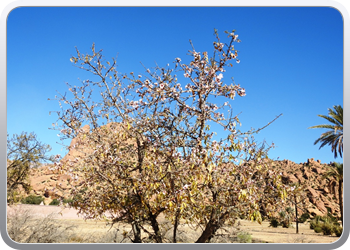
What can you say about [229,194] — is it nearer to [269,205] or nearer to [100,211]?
[269,205]

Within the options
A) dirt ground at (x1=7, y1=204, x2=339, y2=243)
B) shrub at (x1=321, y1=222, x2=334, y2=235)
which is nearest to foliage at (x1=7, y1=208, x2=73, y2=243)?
dirt ground at (x1=7, y1=204, x2=339, y2=243)

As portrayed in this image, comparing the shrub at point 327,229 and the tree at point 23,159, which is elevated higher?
the tree at point 23,159

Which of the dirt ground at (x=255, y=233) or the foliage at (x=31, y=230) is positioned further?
the dirt ground at (x=255, y=233)

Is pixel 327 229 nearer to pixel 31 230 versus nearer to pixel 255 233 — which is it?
pixel 255 233

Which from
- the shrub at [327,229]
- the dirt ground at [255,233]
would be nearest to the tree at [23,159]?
the dirt ground at [255,233]

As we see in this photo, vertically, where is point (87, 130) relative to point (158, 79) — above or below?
below

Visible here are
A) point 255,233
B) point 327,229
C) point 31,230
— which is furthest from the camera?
point 327,229

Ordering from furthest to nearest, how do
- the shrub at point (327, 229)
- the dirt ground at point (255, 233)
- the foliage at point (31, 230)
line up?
the shrub at point (327, 229)
the dirt ground at point (255, 233)
the foliage at point (31, 230)

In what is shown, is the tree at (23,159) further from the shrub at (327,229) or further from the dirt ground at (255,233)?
the shrub at (327,229)

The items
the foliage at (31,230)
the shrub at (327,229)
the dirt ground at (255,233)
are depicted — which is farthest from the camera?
the shrub at (327,229)

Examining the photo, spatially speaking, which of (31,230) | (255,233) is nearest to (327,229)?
(255,233)
